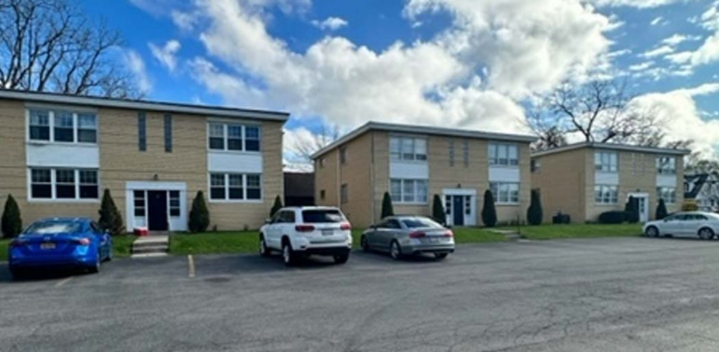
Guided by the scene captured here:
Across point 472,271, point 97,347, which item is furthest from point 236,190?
point 97,347

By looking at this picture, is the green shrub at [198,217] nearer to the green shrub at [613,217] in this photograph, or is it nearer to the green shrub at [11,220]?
the green shrub at [11,220]

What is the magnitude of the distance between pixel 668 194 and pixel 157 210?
133 feet

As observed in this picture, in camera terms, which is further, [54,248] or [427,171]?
[427,171]

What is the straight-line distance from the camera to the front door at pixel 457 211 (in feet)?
96.2

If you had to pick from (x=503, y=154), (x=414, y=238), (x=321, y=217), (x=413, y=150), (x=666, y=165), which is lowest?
(x=414, y=238)

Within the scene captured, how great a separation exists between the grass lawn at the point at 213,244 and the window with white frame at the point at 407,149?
1118 cm

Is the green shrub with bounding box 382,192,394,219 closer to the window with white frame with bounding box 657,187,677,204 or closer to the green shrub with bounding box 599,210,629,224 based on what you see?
the green shrub with bounding box 599,210,629,224

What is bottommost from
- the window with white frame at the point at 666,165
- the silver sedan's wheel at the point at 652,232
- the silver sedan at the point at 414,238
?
the silver sedan's wheel at the point at 652,232

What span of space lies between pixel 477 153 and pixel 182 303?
2484cm

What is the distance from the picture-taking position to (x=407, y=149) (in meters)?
28.2

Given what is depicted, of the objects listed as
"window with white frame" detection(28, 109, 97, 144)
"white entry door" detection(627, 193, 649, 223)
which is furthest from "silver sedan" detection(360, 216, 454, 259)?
"white entry door" detection(627, 193, 649, 223)

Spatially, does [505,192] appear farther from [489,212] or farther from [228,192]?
[228,192]

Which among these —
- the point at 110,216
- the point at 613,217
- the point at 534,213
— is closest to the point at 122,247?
the point at 110,216

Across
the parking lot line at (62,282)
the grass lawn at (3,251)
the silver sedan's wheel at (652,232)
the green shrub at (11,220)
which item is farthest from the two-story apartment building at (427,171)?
the parking lot line at (62,282)
